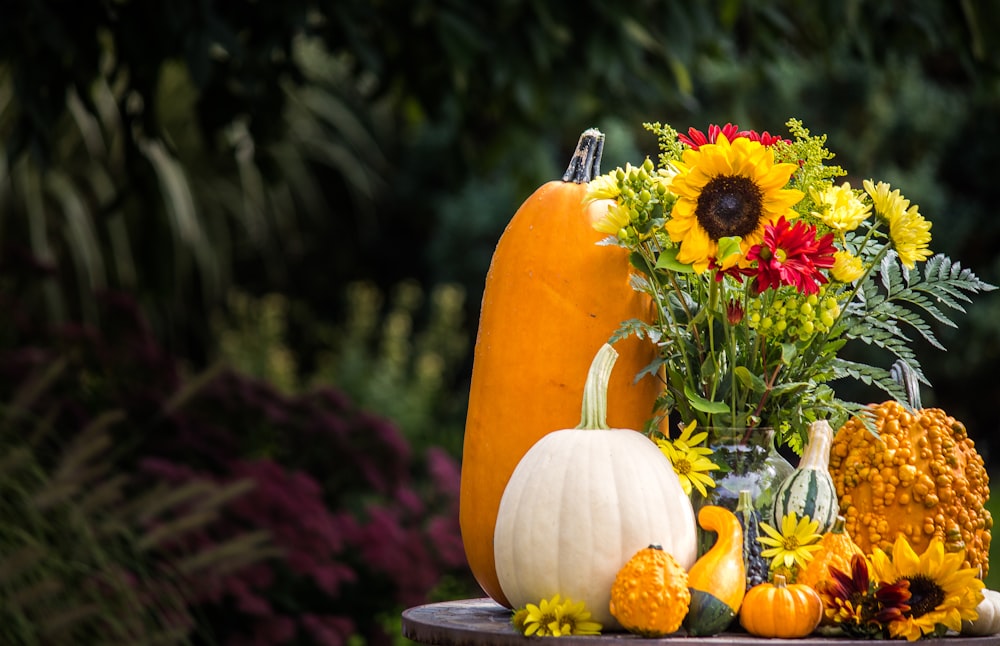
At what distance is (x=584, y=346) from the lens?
1.58 meters

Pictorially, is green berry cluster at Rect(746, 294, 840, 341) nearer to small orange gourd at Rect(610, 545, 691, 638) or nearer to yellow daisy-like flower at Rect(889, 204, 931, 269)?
Answer: yellow daisy-like flower at Rect(889, 204, 931, 269)

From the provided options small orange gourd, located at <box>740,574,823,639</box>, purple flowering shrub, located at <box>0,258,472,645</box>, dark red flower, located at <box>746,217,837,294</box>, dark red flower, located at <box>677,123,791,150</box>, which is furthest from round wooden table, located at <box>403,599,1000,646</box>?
purple flowering shrub, located at <box>0,258,472,645</box>

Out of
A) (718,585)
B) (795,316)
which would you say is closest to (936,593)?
(718,585)

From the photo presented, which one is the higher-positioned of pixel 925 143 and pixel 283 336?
pixel 925 143

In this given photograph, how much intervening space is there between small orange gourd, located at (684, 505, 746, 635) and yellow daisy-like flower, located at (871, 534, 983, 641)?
171 mm

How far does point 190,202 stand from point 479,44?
3025 millimetres

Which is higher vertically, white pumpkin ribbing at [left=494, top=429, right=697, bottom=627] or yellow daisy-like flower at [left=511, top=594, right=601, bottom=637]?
white pumpkin ribbing at [left=494, top=429, right=697, bottom=627]

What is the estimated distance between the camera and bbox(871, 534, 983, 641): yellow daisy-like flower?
1.33 m

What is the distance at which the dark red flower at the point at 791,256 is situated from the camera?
4.45 ft

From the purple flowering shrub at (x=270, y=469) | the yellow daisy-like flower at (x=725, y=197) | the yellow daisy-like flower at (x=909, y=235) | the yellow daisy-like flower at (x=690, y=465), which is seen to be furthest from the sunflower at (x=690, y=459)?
the purple flowering shrub at (x=270, y=469)

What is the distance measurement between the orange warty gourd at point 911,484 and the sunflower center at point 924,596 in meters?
0.10

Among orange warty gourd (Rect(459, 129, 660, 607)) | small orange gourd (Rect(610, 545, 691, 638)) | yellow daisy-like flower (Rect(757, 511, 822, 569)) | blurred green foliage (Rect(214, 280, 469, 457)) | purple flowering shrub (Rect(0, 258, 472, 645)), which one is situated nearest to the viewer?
small orange gourd (Rect(610, 545, 691, 638))

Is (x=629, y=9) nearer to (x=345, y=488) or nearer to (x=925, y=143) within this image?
(x=345, y=488)

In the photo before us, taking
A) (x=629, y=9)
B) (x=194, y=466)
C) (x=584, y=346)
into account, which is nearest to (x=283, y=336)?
(x=194, y=466)
